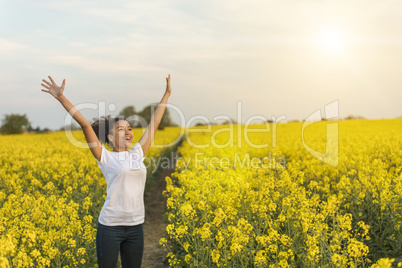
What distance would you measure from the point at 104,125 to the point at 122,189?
0.94 m

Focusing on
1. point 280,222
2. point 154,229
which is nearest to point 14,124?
point 154,229

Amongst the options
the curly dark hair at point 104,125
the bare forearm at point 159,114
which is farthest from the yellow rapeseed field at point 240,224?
the curly dark hair at point 104,125

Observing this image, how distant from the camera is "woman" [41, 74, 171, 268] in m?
4.55

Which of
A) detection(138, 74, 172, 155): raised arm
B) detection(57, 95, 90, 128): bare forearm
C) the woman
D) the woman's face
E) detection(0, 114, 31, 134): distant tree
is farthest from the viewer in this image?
detection(0, 114, 31, 134): distant tree

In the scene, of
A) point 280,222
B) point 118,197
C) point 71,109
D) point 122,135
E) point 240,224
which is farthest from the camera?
point 280,222

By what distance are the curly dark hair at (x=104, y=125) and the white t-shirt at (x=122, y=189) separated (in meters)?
0.40

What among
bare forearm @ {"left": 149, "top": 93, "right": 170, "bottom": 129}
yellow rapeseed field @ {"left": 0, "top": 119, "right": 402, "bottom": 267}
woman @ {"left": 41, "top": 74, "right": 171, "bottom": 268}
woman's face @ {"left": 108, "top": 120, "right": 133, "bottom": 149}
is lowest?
yellow rapeseed field @ {"left": 0, "top": 119, "right": 402, "bottom": 267}

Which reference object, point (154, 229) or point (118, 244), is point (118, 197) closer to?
point (118, 244)

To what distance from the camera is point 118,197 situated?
461 centimetres

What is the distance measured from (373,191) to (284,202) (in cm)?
278

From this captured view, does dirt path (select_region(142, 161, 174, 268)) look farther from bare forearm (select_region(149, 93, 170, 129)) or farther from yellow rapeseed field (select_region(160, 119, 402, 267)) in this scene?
bare forearm (select_region(149, 93, 170, 129))

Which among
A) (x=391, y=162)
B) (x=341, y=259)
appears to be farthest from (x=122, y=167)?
(x=391, y=162)

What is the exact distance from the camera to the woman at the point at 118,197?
14.9 feet

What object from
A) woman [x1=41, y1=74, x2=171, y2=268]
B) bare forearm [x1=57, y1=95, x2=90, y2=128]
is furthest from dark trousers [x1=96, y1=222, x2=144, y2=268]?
bare forearm [x1=57, y1=95, x2=90, y2=128]
